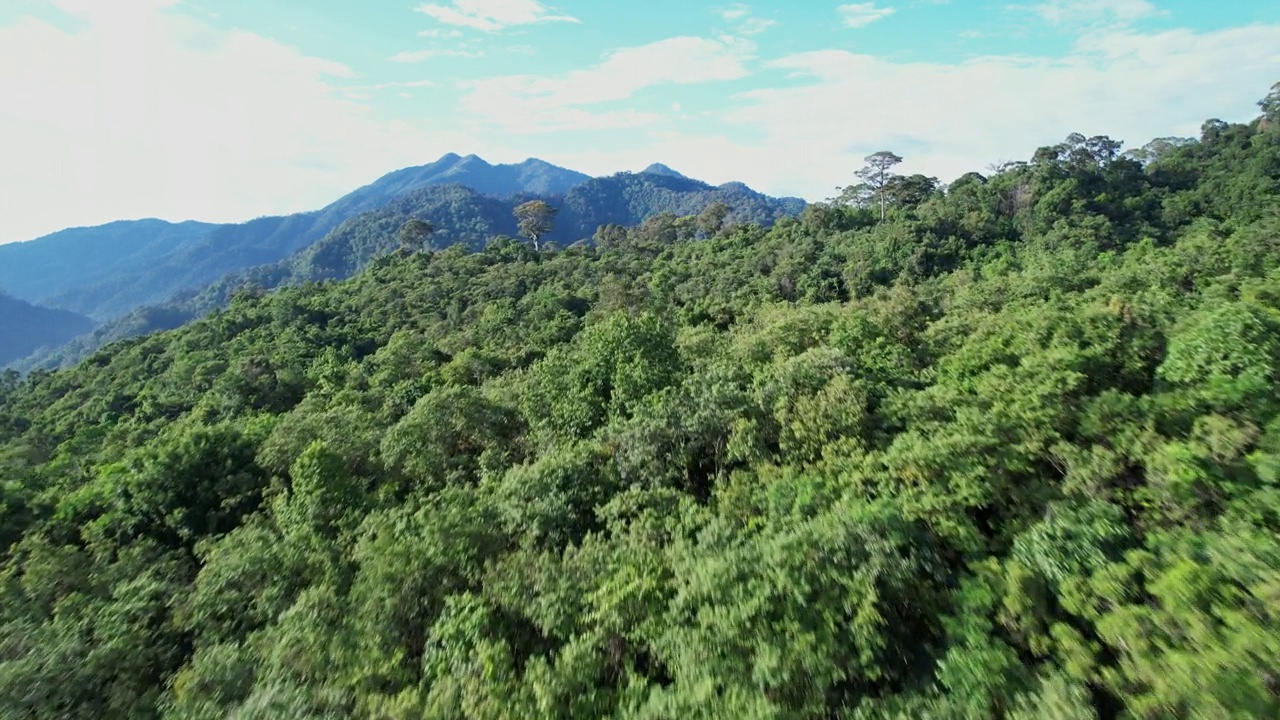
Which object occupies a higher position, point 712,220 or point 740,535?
point 740,535

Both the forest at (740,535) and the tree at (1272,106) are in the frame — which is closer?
the forest at (740,535)

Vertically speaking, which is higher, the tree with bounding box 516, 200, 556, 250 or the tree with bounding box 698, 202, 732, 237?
the tree with bounding box 516, 200, 556, 250

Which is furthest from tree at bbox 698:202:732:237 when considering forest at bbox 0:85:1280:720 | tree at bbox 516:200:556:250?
forest at bbox 0:85:1280:720

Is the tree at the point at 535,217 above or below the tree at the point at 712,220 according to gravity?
above

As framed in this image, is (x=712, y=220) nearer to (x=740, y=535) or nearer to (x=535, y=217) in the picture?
(x=535, y=217)

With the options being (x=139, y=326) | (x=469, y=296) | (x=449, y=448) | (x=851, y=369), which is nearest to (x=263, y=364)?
(x=469, y=296)

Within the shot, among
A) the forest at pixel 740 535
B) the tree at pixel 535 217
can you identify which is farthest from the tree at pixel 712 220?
the forest at pixel 740 535

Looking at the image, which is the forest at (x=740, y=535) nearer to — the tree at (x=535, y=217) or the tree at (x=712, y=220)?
the tree at (x=712, y=220)

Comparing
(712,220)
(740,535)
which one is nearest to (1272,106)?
(712,220)

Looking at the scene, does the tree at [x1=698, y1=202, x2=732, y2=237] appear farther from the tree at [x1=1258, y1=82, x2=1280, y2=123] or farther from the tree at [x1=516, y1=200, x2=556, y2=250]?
the tree at [x1=1258, y1=82, x2=1280, y2=123]
